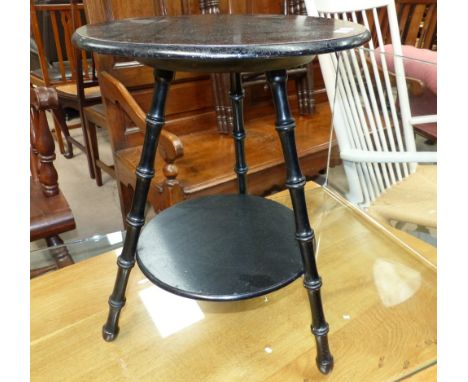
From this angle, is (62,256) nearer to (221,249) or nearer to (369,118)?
(221,249)

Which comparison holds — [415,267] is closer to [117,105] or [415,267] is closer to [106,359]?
[106,359]

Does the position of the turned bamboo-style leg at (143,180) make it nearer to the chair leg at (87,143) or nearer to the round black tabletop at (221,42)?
the round black tabletop at (221,42)

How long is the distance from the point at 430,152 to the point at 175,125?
2.98ft

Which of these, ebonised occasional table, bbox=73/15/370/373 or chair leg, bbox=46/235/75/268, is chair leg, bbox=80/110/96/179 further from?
ebonised occasional table, bbox=73/15/370/373

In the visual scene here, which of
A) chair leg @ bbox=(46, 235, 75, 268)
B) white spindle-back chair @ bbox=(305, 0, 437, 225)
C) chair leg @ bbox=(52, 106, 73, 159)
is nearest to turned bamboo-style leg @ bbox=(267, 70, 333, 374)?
white spindle-back chair @ bbox=(305, 0, 437, 225)

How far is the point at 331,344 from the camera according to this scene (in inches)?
30.4

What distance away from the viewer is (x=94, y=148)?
193 cm

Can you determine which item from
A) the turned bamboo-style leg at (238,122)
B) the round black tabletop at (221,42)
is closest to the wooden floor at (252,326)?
the turned bamboo-style leg at (238,122)

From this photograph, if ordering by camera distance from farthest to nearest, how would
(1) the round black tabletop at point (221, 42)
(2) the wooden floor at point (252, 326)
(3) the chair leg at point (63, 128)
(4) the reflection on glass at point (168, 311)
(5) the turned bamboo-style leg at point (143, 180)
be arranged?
1. (3) the chair leg at point (63, 128)
2. (4) the reflection on glass at point (168, 311)
3. (2) the wooden floor at point (252, 326)
4. (5) the turned bamboo-style leg at point (143, 180)
5. (1) the round black tabletop at point (221, 42)

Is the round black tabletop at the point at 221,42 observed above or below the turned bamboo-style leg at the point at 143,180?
above

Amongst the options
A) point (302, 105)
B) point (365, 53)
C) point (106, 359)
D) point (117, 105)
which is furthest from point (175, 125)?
point (106, 359)

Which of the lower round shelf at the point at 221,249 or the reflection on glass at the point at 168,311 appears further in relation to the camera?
the reflection on glass at the point at 168,311

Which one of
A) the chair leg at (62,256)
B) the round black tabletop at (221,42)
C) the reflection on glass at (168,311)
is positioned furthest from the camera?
the chair leg at (62,256)

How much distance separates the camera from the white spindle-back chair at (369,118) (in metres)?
0.88
